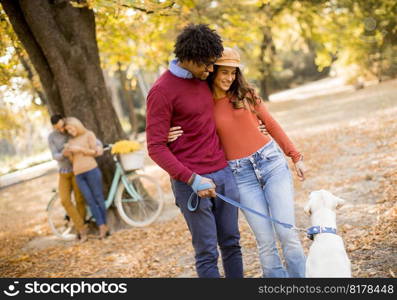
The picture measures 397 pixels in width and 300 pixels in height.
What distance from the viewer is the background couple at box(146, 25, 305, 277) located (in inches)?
121

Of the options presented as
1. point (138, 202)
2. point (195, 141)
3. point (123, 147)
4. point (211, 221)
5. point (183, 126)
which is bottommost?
point (138, 202)

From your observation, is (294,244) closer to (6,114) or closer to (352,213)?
(352,213)

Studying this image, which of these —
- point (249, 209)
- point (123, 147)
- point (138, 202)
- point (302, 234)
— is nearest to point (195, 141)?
point (249, 209)

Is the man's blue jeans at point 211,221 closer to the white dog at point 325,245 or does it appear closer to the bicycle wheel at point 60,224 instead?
the white dog at point 325,245

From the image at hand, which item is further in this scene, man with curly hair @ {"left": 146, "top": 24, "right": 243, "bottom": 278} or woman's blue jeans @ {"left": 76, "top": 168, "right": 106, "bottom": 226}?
woman's blue jeans @ {"left": 76, "top": 168, "right": 106, "bottom": 226}

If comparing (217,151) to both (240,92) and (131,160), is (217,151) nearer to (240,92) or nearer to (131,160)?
(240,92)

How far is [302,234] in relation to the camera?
5.32 metres

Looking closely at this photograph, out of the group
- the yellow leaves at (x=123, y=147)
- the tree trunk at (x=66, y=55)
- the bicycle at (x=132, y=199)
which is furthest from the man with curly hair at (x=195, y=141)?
the tree trunk at (x=66, y=55)

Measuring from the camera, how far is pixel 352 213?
219 inches

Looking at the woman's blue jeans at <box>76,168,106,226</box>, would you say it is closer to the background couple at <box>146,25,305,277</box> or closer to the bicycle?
the bicycle

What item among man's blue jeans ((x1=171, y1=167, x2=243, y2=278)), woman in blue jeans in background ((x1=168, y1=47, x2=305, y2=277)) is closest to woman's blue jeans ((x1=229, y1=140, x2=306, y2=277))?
woman in blue jeans in background ((x1=168, y1=47, x2=305, y2=277))

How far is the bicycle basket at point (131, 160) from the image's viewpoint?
7.09 metres

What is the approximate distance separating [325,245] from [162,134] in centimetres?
133

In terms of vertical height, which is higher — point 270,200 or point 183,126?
point 183,126
